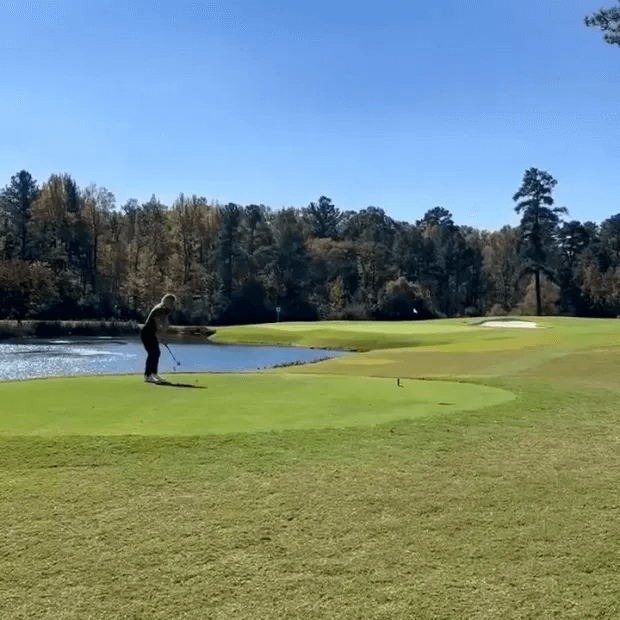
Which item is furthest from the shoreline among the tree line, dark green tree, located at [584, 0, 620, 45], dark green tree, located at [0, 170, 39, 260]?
dark green tree, located at [584, 0, 620, 45]

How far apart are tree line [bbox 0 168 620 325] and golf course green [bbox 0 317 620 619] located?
66.9 metres

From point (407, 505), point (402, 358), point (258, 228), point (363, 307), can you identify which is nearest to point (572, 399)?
point (407, 505)

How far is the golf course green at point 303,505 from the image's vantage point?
466 cm

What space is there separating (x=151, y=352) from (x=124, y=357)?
952 inches

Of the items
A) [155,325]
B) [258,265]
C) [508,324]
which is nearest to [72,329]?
[258,265]

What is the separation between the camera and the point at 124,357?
3697cm

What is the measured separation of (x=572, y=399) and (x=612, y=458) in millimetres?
4342

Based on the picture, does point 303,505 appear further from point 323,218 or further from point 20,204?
point 323,218

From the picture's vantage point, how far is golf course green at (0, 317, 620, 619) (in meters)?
4.66

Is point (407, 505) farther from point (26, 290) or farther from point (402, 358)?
point (26, 290)

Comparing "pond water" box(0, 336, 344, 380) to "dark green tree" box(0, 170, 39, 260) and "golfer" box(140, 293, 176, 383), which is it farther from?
"dark green tree" box(0, 170, 39, 260)

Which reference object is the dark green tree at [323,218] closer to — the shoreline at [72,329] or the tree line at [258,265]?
the tree line at [258,265]

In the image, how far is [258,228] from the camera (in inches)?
3506

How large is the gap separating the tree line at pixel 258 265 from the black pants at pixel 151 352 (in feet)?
202
